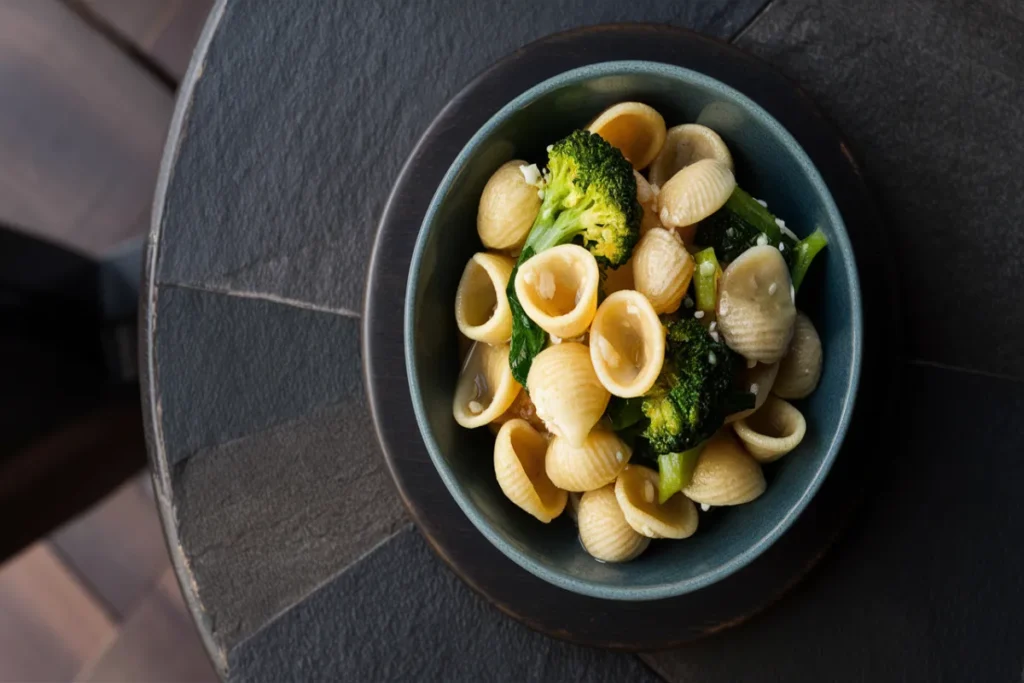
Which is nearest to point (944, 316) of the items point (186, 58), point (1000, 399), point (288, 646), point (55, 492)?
point (1000, 399)

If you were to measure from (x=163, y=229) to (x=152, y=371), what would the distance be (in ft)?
0.51

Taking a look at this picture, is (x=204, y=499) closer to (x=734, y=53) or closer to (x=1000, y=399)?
(x=734, y=53)

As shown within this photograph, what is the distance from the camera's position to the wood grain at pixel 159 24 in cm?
→ 153

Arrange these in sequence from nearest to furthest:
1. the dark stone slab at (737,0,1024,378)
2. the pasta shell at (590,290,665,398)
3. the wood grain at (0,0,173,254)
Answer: the pasta shell at (590,290,665,398) < the dark stone slab at (737,0,1024,378) < the wood grain at (0,0,173,254)

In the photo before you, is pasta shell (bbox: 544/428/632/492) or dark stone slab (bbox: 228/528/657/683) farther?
dark stone slab (bbox: 228/528/657/683)

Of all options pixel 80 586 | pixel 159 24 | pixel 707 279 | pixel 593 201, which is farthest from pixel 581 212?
pixel 80 586

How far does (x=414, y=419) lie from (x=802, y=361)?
379 millimetres

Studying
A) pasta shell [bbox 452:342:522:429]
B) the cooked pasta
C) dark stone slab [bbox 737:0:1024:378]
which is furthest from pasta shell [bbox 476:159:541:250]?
dark stone slab [bbox 737:0:1024:378]

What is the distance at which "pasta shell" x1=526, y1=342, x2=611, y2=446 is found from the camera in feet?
2.22

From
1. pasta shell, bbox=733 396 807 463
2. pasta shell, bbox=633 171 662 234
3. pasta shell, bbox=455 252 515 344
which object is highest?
pasta shell, bbox=455 252 515 344

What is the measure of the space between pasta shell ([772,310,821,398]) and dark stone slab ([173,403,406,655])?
415 millimetres

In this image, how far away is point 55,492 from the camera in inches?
45.4

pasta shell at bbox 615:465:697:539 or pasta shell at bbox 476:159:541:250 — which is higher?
pasta shell at bbox 476:159:541:250

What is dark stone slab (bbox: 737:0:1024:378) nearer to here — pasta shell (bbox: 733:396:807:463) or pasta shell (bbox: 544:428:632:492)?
pasta shell (bbox: 733:396:807:463)
